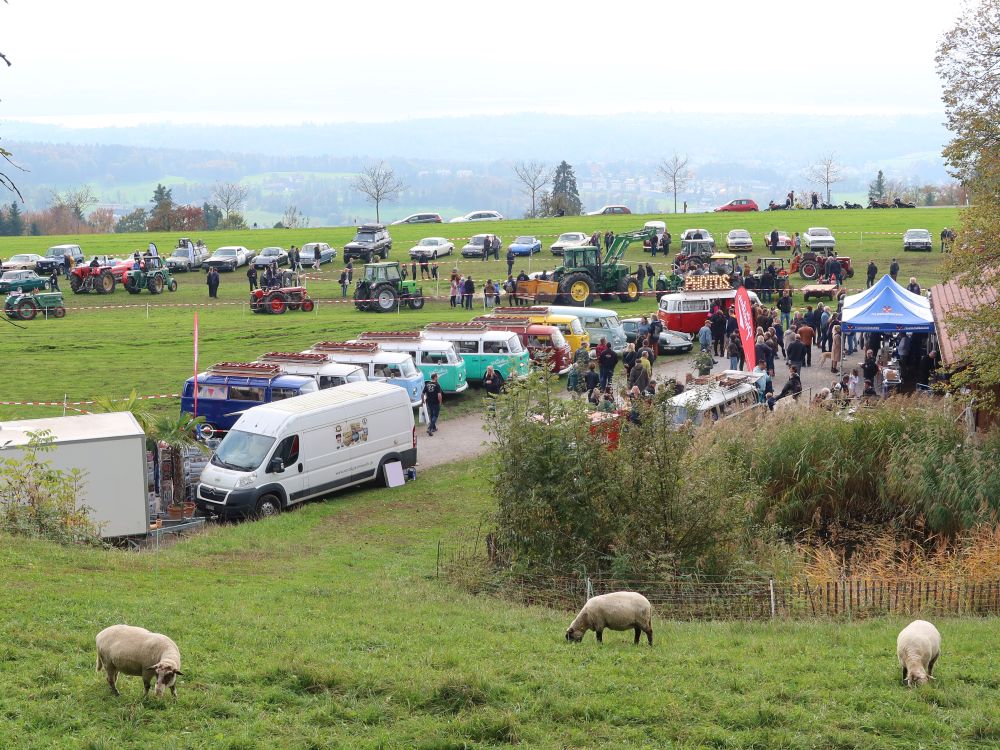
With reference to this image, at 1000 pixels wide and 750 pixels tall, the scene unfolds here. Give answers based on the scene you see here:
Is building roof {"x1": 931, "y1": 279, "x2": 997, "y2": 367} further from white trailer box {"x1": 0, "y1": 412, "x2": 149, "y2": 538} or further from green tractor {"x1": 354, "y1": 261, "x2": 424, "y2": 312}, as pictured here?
green tractor {"x1": 354, "y1": 261, "x2": 424, "y2": 312}

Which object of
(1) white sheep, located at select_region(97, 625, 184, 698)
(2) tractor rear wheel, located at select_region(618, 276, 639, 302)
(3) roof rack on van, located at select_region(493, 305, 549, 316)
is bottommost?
(1) white sheep, located at select_region(97, 625, 184, 698)

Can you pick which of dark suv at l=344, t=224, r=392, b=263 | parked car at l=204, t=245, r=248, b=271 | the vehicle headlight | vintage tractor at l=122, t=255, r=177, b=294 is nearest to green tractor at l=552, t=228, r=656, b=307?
dark suv at l=344, t=224, r=392, b=263

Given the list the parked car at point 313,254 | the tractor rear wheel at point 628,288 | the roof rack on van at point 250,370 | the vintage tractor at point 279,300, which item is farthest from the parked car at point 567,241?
the roof rack on van at point 250,370

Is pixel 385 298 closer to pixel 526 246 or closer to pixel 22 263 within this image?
pixel 526 246

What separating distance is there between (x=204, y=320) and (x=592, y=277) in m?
14.2

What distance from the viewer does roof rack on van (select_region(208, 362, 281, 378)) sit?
24.4m

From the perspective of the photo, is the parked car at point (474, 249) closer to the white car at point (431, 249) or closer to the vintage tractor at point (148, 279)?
the white car at point (431, 249)

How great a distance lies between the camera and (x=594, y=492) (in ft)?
48.4

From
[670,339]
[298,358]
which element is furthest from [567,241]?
[298,358]

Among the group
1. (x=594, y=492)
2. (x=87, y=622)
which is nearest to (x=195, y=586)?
(x=87, y=622)

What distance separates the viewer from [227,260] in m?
52.0

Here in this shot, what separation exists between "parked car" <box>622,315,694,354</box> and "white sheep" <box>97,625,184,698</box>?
25482 mm

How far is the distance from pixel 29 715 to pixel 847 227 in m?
60.2

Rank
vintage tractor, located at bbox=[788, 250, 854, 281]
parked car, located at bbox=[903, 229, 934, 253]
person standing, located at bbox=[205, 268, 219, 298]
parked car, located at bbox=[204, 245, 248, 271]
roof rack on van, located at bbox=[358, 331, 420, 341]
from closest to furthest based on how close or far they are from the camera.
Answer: roof rack on van, located at bbox=[358, 331, 420, 341] → vintage tractor, located at bbox=[788, 250, 854, 281] → person standing, located at bbox=[205, 268, 219, 298] → parked car, located at bbox=[903, 229, 934, 253] → parked car, located at bbox=[204, 245, 248, 271]
